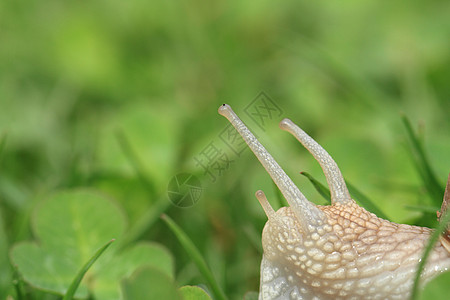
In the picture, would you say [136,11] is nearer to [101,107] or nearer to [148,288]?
[101,107]

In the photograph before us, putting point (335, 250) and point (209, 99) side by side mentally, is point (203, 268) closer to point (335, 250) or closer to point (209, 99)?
point (335, 250)

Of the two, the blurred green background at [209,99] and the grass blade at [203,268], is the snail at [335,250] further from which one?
the blurred green background at [209,99]

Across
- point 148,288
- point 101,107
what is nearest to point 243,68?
point 101,107

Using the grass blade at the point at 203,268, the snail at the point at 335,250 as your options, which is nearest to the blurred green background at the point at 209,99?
the grass blade at the point at 203,268

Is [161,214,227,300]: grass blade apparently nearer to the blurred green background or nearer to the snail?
the snail

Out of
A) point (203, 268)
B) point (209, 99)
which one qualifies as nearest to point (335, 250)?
point (203, 268)

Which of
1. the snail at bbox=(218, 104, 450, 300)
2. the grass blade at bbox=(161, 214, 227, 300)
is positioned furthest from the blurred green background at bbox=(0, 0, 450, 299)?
the snail at bbox=(218, 104, 450, 300)
